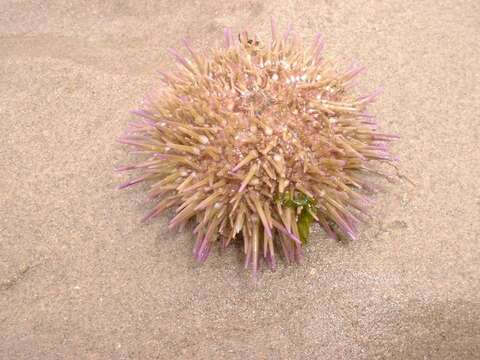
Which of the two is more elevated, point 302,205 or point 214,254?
point 302,205

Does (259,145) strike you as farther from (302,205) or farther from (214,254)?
(214,254)

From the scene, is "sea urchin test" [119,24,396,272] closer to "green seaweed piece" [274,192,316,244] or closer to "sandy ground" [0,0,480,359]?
"green seaweed piece" [274,192,316,244]

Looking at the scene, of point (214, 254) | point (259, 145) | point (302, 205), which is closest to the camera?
point (259, 145)

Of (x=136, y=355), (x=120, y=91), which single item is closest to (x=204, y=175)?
(x=136, y=355)

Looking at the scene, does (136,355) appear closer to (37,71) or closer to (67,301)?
(67,301)

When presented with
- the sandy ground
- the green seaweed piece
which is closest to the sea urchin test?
the green seaweed piece

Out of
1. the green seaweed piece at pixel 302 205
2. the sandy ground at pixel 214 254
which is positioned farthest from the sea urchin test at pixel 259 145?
the sandy ground at pixel 214 254

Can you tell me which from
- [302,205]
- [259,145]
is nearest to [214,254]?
[302,205]

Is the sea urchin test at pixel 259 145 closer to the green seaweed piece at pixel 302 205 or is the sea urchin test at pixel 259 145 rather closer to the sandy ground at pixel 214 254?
the green seaweed piece at pixel 302 205
